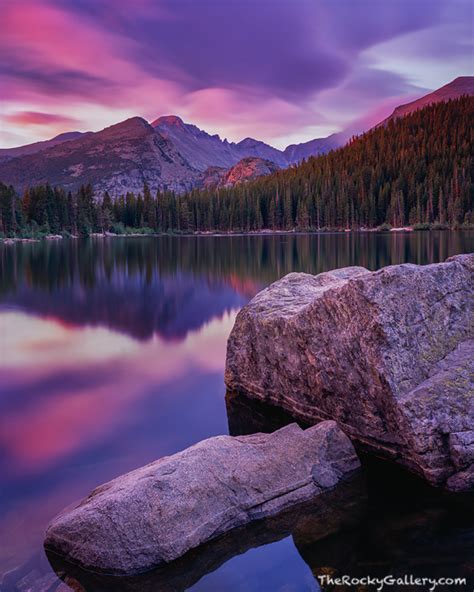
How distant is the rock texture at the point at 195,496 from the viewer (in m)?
5.30

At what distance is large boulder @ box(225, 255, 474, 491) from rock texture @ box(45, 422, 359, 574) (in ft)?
2.47

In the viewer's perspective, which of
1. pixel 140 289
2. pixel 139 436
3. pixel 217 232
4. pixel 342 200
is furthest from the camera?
pixel 217 232

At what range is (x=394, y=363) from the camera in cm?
701

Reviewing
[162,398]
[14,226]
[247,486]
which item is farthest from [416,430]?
[14,226]

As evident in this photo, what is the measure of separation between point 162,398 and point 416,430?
5.82 m

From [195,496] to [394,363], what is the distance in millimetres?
3219

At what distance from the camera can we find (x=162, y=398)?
10.9 meters

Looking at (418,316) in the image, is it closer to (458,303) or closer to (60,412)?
(458,303)

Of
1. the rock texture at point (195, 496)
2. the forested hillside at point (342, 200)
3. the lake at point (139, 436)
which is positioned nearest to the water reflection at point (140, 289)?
the lake at point (139, 436)

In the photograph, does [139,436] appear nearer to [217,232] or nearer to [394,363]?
[394,363]

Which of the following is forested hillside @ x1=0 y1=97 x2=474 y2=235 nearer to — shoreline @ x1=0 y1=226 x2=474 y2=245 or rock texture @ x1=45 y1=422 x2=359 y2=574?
shoreline @ x1=0 y1=226 x2=474 y2=245

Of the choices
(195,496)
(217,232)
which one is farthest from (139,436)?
(217,232)

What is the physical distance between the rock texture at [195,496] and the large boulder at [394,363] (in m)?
0.75

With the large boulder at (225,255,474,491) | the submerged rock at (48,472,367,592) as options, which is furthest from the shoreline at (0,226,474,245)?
the submerged rock at (48,472,367,592)
